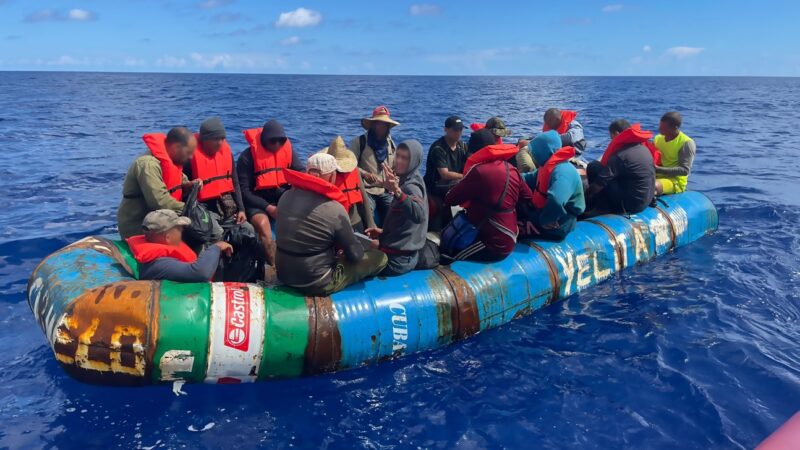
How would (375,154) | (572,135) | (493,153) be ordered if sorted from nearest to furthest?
(493,153) < (375,154) < (572,135)

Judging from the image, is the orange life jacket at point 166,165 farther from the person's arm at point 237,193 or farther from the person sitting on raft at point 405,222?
the person sitting on raft at point 405,222

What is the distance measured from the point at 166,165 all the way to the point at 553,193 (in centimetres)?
427

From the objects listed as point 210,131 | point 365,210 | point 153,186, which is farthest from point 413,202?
point 153,186

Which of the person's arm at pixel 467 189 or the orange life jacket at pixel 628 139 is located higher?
the orange life jacket at pixel 628 139

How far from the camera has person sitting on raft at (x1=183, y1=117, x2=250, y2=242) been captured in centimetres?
603

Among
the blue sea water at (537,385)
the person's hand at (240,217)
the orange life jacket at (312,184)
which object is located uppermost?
the orange life jacket at (312,184)

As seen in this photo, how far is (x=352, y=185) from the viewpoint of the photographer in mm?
6379

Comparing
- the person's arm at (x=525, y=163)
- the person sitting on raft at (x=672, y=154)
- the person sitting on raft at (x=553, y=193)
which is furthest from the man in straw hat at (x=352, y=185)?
the person sitting on raft at (x=672, y=154)

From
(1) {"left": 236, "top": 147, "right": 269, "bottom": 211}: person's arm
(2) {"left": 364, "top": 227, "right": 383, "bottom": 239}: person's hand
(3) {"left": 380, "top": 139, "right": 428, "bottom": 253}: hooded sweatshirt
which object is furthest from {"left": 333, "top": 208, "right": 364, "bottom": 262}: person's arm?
(1) {"left": 236, "top": 147, "right": 269, "bottom": 211}: person's arm

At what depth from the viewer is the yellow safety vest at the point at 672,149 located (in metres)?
8.48

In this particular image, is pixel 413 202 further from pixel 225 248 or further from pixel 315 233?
pixel 225 248

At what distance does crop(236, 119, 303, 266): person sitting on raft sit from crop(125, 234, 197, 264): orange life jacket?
1397 mm

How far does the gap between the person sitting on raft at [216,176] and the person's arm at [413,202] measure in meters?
1.98

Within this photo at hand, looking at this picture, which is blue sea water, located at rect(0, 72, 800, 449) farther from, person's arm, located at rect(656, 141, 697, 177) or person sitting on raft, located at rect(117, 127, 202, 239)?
person sitting on raft, located at rect(117, 127, 202, 239)
